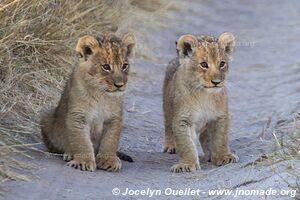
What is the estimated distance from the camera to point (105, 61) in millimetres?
7949

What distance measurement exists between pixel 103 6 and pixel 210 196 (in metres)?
5.79

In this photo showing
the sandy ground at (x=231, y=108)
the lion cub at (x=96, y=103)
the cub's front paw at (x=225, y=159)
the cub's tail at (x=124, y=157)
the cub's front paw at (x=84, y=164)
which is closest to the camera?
the sandy ground at (x=231, y=108)

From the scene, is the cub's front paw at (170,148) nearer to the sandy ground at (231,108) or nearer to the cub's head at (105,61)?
the sandy ground at (231,108)

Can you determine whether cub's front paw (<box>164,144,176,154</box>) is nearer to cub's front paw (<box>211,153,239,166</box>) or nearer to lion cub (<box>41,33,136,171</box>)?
cub's front paw (<box>211,153,239,166</box>)

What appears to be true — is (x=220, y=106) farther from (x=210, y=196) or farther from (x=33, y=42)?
(x=33, y=42)

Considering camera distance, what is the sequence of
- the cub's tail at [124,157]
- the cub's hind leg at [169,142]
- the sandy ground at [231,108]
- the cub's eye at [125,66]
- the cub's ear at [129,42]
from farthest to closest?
the cub's hind leg at [169,142] < the cub's tail at [124,157] < the cub's ear at [129,42] < the cub's eye at [125,66] < the sandy ground at [231,108]

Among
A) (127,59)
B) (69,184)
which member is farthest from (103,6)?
(69,184)

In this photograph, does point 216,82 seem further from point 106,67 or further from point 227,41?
point 106,67

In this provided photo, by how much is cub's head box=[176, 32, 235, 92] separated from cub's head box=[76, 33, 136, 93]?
518mm

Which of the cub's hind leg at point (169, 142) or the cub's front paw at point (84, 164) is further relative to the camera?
the cub's hind leg at point (169, 142)

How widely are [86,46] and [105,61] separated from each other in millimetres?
241

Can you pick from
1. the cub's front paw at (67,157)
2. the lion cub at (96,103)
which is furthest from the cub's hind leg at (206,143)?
the cub's front paw at (67,157)

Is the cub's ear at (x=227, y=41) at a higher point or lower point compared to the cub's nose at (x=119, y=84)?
higher

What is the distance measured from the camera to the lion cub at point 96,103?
7863mm
